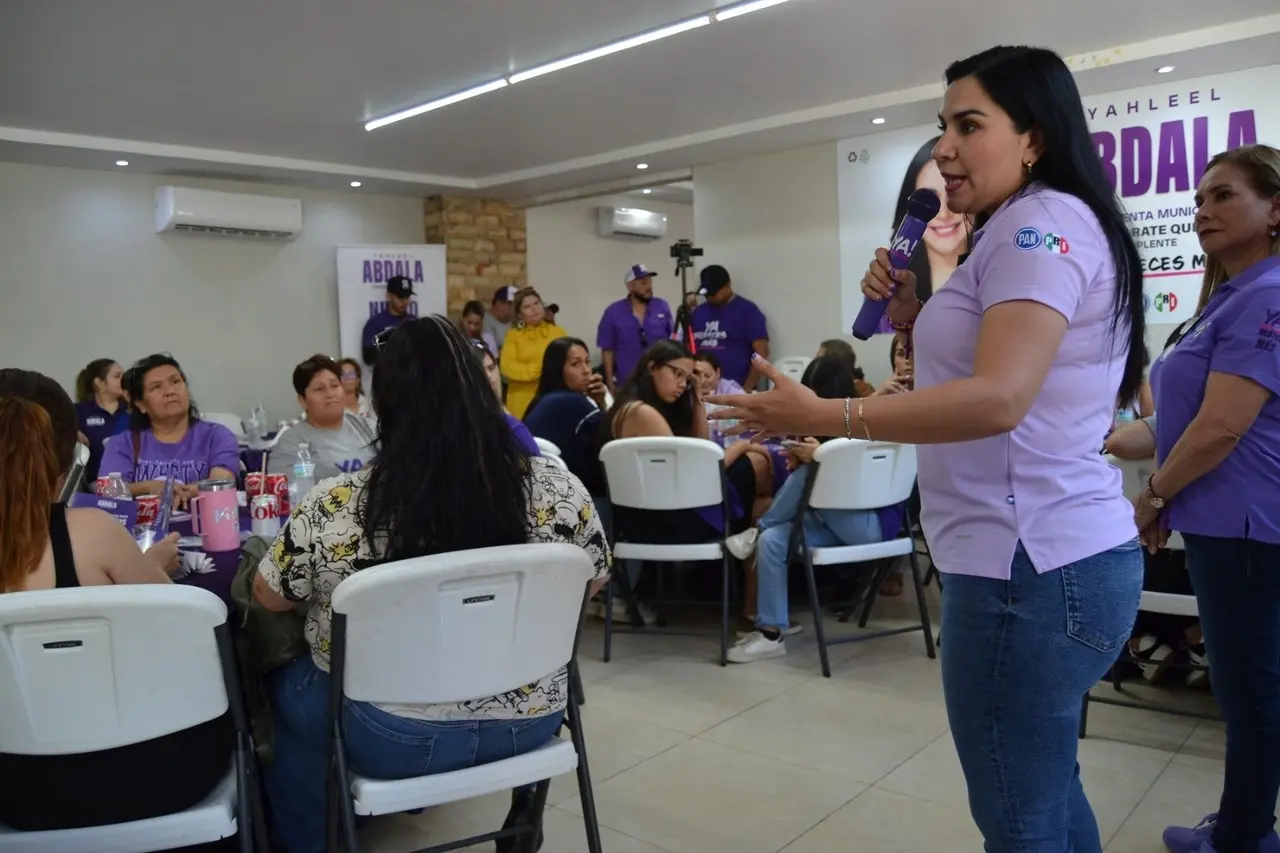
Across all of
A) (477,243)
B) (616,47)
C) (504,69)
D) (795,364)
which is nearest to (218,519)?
(616,47)

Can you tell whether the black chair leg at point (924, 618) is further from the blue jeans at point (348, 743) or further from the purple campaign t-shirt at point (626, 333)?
the purple campaign t-shirt at point (626, 333)

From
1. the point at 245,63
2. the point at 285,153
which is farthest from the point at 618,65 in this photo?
the point at 285,153

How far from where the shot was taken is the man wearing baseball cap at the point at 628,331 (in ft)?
26.0

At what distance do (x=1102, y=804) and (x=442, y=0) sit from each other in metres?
3.98

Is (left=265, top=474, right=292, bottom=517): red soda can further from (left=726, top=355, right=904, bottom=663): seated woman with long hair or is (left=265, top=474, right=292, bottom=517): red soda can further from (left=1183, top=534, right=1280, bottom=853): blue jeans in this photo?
(left=1183, top=534, right=1280, bottom=853): blue jeans

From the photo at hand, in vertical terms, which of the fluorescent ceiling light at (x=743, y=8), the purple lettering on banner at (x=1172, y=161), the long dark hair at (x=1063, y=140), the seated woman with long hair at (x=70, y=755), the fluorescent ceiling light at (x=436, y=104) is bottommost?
the seated woman with long hair at (x=70, y=755)

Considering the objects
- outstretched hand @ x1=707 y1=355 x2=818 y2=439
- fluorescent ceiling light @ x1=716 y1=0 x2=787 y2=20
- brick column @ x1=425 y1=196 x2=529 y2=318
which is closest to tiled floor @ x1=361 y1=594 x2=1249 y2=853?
outstretched hand @ x1=707 y1=355 x2=818 y2=439

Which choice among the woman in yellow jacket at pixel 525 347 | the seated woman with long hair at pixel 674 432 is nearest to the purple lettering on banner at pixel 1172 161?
the seated woman with long hair at pixel 674 432

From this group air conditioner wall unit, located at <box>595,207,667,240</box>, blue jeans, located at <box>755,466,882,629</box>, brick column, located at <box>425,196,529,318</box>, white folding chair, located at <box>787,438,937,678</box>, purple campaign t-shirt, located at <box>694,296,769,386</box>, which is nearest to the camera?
white folding chair, located at <box>787,438,937,678</box>

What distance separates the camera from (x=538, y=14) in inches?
177

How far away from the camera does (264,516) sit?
2.41m

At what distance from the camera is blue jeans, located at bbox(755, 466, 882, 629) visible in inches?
140

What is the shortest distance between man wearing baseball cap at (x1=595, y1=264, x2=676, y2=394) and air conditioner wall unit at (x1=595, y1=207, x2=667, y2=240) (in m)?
2.46

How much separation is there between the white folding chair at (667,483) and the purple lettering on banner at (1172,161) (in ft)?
12.7
